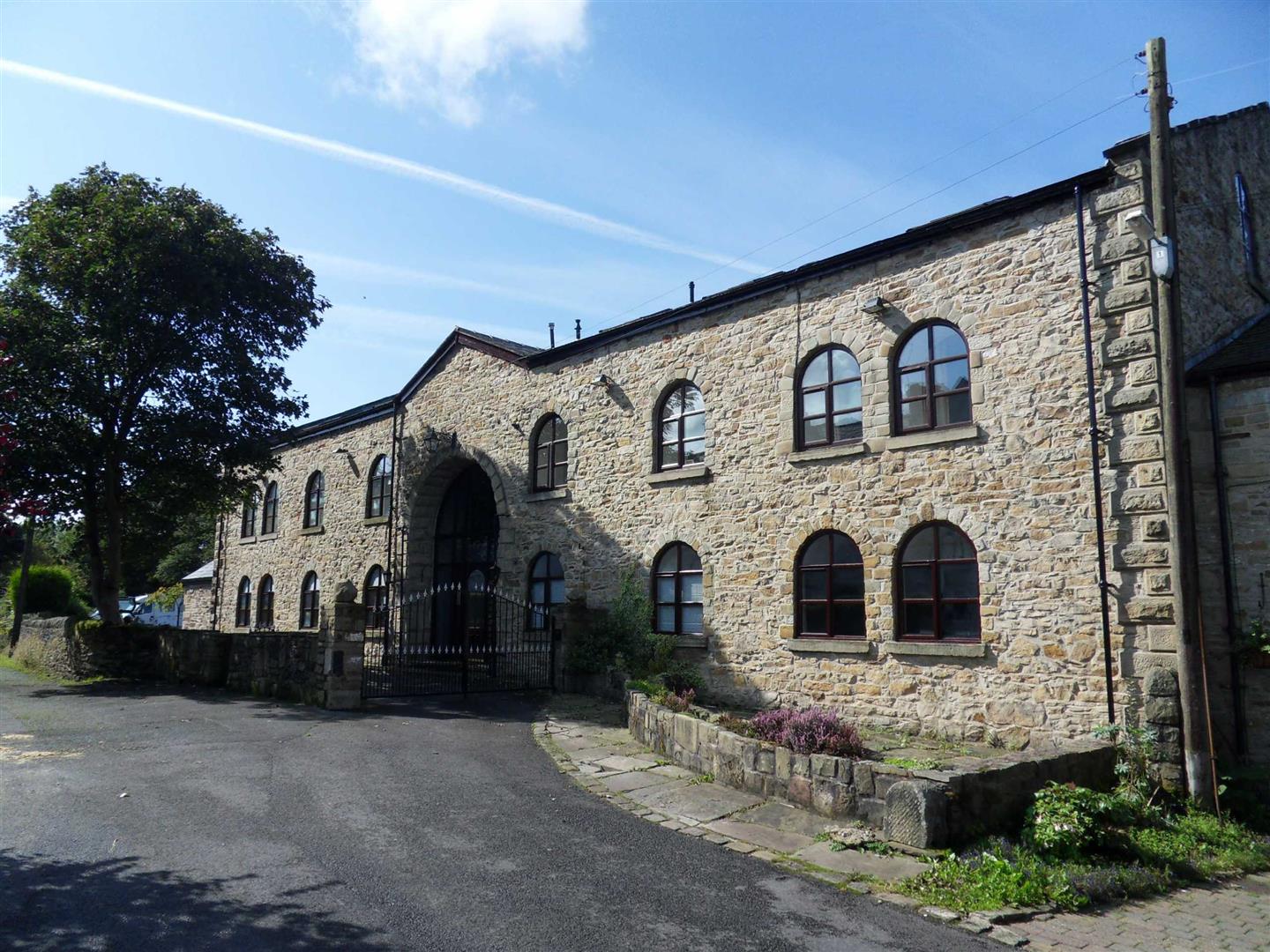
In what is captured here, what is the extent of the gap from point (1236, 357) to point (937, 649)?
5092 mm

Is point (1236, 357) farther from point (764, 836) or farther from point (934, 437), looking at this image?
point (764, 836)

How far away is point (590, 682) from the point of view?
50.5 ft

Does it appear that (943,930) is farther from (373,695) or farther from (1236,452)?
(373,695)

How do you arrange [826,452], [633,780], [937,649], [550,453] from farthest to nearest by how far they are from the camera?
[550,453], [826,452], [937,649], [633,780]

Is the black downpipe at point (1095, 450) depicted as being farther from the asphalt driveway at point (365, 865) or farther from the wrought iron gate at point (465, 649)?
the wrought iron gate at point (465, 649)

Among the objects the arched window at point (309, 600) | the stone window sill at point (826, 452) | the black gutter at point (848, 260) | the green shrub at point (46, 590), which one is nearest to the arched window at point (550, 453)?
the black gutter at point (848, 260)

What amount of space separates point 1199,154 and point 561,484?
12.1 m

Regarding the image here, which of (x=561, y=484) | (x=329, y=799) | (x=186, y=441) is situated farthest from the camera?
(x=186, y=441)

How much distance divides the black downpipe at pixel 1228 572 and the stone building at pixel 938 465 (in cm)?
8

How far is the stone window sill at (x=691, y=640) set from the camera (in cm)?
1421

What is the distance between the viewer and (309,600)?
25.4 meters

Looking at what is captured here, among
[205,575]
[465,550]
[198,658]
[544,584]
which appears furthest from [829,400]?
[205,575]

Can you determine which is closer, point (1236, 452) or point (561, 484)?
point (1236, 452)

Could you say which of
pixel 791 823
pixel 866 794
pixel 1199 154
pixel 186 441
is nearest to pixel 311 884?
pixel 791 823
